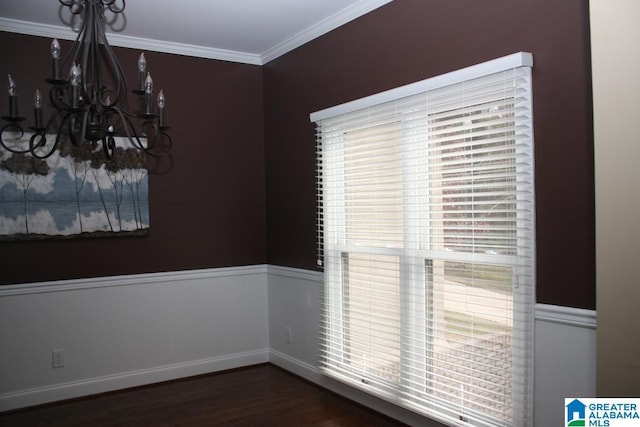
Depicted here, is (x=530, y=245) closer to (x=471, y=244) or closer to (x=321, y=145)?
(x=471, y=244)

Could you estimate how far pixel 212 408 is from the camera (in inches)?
140

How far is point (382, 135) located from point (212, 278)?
1993mm

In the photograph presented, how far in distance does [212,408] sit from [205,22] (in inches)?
106

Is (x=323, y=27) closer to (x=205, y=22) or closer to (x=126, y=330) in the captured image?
(x=205, y=22)

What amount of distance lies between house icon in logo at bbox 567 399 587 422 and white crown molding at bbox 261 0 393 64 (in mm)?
2395

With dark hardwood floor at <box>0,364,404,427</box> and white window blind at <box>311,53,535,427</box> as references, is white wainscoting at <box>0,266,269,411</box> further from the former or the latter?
white window blind at <box>311,53,535,427</box>

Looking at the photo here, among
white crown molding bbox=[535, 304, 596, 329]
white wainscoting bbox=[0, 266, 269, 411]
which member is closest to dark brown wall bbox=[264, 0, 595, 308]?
white crown molding bbox=[535, 304, 596, 329]

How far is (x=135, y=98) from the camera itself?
4.01 metres

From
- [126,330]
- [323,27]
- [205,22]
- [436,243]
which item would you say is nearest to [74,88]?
[205,22]

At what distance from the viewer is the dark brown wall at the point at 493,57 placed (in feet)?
7.24

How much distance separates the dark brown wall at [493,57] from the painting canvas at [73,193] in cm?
122

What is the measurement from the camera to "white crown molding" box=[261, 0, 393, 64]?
335cm

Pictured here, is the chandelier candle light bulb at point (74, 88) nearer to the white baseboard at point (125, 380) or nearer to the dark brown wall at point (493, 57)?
the dark brown wall at point (493, 57)

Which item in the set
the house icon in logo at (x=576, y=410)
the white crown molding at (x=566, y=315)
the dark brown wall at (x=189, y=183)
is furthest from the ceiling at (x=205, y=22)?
the house icon in logo at (x=576, y=410)
